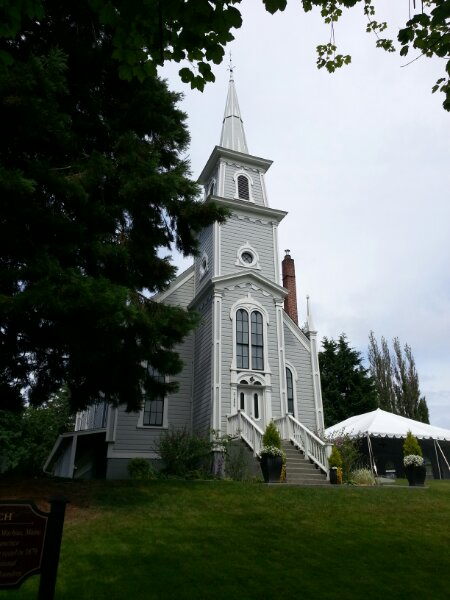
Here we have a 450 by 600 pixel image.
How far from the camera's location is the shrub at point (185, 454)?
1490 cm

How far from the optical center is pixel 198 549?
6.70 metres

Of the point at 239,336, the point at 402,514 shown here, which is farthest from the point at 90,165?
the point at 239,336

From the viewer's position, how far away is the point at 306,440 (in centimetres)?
1559

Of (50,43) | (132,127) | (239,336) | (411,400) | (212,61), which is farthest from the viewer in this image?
(411,400)

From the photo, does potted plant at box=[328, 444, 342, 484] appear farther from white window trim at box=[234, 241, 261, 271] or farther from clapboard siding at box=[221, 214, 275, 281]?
white window trim at box=[234, 241, 261, 271]

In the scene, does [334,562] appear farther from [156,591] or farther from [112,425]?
[112,425]

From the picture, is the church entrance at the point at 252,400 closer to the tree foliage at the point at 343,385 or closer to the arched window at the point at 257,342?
the arched window at the point at 257,342

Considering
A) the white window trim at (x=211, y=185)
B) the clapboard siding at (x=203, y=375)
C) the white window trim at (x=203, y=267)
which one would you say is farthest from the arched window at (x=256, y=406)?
the white window trim at (x=211, y=185)

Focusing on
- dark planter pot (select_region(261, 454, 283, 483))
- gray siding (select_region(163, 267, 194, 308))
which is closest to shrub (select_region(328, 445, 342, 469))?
dark planter pot (select_region(261, 454, 283, 483))

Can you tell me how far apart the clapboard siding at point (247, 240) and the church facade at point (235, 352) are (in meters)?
0.04

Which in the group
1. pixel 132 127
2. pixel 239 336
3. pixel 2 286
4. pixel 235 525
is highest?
pixel 132 127

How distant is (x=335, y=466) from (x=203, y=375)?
6.06 metres

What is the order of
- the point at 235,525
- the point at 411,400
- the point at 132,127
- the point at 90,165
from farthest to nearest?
the point at 411,400, the point at 132,127, the point at 90,165, the point at 235,525

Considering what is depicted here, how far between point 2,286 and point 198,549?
538 centimetres
